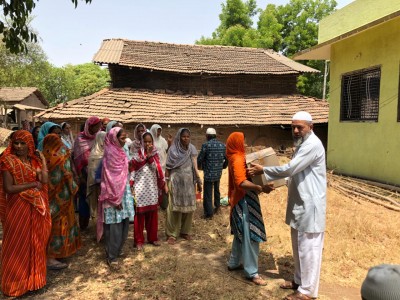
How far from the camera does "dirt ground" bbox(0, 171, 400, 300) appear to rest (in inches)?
137

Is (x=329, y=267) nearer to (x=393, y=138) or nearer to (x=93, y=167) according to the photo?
(x=93, y=167)

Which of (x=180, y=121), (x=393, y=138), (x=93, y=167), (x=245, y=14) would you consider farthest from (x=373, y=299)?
(x=245, y=14)

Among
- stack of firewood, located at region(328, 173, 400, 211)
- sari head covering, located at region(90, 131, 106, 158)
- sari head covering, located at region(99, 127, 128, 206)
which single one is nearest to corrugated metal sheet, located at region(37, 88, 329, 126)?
stack of firewood, located at region(328, 173, 400, 211)

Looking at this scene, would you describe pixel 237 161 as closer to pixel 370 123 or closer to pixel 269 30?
pixel 370 123

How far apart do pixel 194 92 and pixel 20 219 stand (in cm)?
1247

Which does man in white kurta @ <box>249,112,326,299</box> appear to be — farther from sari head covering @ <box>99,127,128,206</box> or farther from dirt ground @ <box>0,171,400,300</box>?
sari head covering @ <box>99,127,128,206</box>

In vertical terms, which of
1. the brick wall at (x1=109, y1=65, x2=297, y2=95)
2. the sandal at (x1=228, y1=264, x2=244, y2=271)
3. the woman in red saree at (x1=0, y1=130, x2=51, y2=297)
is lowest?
the sandal at (x1=228, y1=264, x2=244, y2=271)

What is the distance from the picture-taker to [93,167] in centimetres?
461

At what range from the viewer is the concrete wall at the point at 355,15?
28.5 feet

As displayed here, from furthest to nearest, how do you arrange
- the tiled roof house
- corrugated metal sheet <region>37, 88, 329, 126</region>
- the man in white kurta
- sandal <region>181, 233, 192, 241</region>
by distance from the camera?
the tiled roof house < corrugated metal sheet <region>37, 88, 329, 126</region> < sandal <region>181, 233, 192, 241</region> < the man in white kurta

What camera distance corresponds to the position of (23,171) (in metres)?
3.27

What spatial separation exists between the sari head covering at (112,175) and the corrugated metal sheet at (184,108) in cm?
825

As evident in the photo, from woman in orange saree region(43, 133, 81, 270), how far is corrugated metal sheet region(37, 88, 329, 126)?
8.32 metres

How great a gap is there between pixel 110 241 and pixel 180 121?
8898 millimetres
